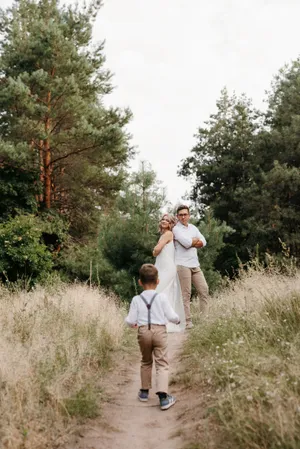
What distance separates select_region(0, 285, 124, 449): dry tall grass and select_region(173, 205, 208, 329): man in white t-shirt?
1408 millimetres

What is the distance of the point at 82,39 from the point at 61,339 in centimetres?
1942

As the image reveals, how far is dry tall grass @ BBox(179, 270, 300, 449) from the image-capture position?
319 centimetres

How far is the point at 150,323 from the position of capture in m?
4.75

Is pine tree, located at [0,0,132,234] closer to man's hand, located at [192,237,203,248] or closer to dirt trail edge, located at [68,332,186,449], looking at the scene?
man's hand, located at [192,237,203,248]

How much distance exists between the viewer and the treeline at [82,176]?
14531 mm

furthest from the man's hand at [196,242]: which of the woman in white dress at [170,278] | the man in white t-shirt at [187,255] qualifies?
the woman in white dress at [170,278]

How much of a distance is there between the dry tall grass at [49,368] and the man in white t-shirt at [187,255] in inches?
55.4

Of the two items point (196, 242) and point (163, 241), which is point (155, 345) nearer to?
point (196, 242)

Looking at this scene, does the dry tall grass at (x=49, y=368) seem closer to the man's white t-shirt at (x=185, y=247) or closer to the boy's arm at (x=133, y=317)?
the boy's arm at (x=133, y=317)

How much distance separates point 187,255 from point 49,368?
4118 mm

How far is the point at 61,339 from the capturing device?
225 inches

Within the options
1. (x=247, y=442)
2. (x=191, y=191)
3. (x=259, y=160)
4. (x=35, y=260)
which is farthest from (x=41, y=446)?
(x=191, y=191)

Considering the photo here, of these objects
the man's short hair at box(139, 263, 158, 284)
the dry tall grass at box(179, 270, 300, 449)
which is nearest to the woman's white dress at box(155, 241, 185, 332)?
the dry tall grass at box(179, 270, 300, 449)

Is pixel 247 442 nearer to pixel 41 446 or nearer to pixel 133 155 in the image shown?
pixel 41 446
